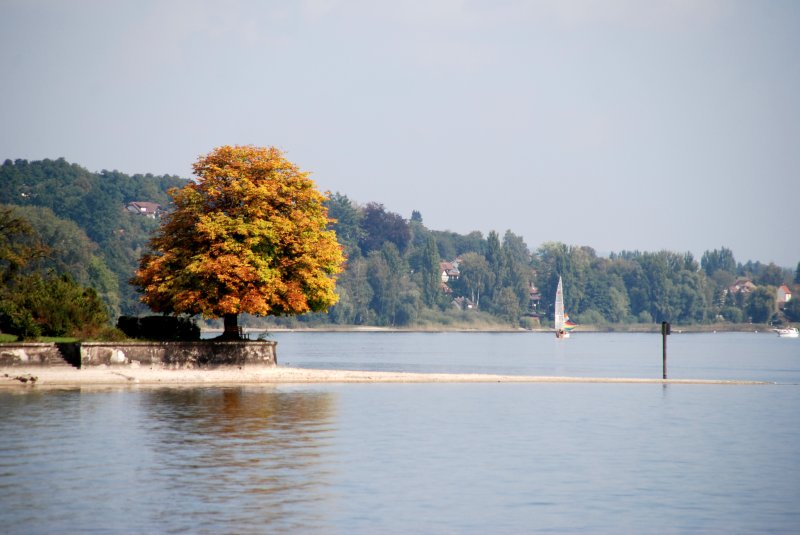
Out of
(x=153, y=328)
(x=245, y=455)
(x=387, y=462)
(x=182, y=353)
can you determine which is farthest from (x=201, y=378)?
(x=387, y=462)

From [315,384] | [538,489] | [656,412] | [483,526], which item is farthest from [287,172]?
[483,526]

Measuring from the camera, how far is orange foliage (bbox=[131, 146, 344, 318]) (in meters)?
54.8

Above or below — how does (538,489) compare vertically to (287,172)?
below

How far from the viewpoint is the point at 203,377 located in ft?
174

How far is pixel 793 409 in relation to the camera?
47594mm

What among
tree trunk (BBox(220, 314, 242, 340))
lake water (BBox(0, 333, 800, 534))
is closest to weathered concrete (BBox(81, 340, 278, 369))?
tree trunk (BBox(220, 314, 242, 340))

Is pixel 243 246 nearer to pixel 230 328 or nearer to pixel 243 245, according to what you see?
pixel 243 245

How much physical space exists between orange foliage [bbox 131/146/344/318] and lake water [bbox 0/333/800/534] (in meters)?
6.74

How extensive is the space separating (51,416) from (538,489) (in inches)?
751

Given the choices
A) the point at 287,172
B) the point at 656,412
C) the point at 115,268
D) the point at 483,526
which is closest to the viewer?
the point at 483,526

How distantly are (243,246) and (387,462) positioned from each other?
27.8m

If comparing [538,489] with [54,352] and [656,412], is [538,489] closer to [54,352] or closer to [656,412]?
[656,412]

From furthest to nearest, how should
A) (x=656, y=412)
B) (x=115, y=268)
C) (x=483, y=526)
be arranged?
(x=115, y=268)
(x=656, y=412)
(x=483, y=526)

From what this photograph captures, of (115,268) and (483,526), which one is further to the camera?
(115,268)
